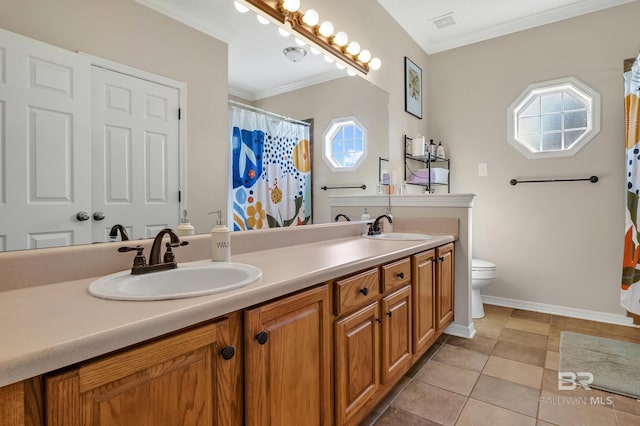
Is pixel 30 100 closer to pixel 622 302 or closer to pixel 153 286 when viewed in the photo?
pixel 153 286

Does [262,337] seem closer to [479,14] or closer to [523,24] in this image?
[479,14]

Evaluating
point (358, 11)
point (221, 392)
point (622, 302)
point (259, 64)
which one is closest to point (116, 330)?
point (221, 392)

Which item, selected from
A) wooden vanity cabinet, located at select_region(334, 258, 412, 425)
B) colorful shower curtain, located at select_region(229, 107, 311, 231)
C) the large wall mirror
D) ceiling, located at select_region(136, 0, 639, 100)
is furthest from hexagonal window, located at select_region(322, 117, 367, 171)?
wooden vanity cabinet, located at select_region(334, 258, 412, 425)

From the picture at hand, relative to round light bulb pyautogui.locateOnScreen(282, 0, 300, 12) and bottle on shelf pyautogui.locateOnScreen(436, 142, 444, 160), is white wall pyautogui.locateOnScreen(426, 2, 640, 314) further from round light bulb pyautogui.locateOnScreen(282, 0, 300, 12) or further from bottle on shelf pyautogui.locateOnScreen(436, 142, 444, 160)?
round light bulb pyautogui.locateOnScreen(282, 0, 300, 12)

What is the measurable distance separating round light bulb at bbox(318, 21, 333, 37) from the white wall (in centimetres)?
171

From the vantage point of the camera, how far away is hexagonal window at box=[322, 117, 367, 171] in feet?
6.55

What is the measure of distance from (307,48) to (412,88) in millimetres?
1515

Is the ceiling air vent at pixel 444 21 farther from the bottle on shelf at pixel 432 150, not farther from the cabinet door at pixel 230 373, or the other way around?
the cabinet door at pixel 230 373

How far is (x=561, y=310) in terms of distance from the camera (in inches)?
113

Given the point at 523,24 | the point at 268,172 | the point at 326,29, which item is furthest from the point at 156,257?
the point at 523,24

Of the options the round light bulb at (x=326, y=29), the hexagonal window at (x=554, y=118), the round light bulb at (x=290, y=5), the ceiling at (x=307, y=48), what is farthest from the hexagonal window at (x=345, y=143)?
the hexagonal window at (x=554, y=118)

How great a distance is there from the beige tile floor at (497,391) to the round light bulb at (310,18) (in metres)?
2.13

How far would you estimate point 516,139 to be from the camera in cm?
304

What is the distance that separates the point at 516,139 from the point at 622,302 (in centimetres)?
152
